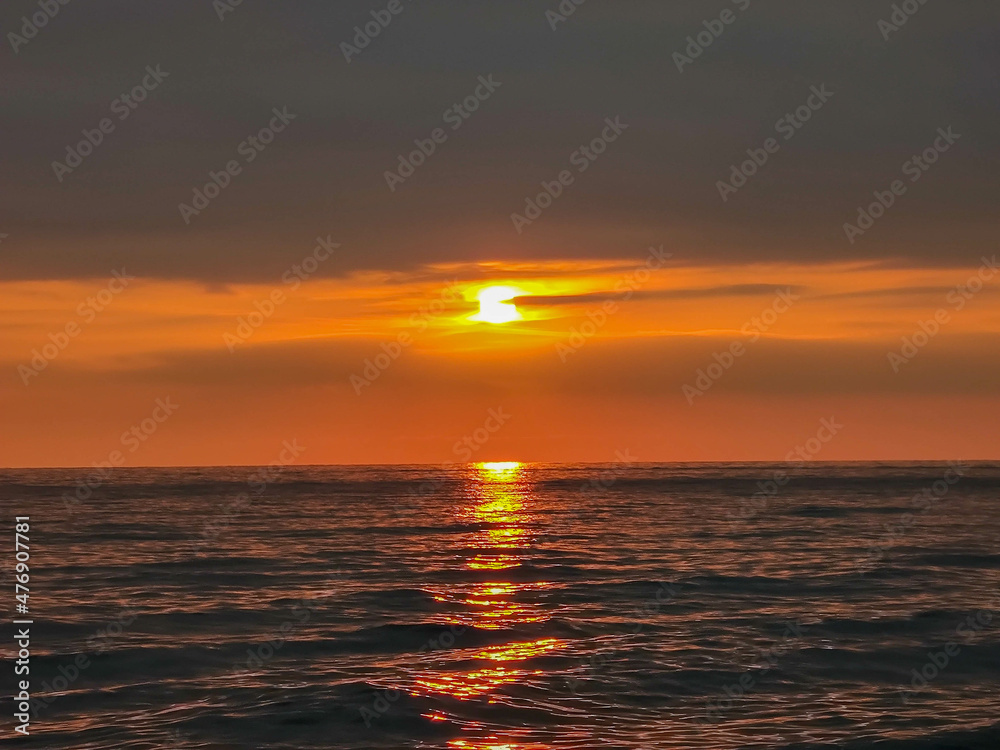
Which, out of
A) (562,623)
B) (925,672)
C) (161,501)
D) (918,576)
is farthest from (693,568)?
(161,501)

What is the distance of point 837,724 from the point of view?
21750 millimetres

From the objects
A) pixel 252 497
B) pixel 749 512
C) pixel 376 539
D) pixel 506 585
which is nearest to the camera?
pixel 506 585

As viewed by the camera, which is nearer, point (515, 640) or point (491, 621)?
point (515, 640)

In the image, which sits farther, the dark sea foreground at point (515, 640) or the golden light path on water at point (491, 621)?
the golden light path on water at point (491, 621)

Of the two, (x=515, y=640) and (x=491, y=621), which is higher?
(x=491, y=621)

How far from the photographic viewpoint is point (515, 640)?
30.3 m

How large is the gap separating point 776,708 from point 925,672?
18.4 ft

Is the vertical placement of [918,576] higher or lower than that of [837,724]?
higher

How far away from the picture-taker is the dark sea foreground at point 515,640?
71.1 ft

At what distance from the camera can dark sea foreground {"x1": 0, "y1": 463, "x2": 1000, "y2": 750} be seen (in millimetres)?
21656

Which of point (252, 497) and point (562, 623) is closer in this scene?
point (562, 623)

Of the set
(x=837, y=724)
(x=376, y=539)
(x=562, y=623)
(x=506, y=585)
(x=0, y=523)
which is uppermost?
(x=0, y=523)

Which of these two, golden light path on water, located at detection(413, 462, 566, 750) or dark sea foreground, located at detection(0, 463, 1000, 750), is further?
golden light path on water, located at detection(413, 462, 566, 750)

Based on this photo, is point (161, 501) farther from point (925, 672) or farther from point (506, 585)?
point (925, 672)
